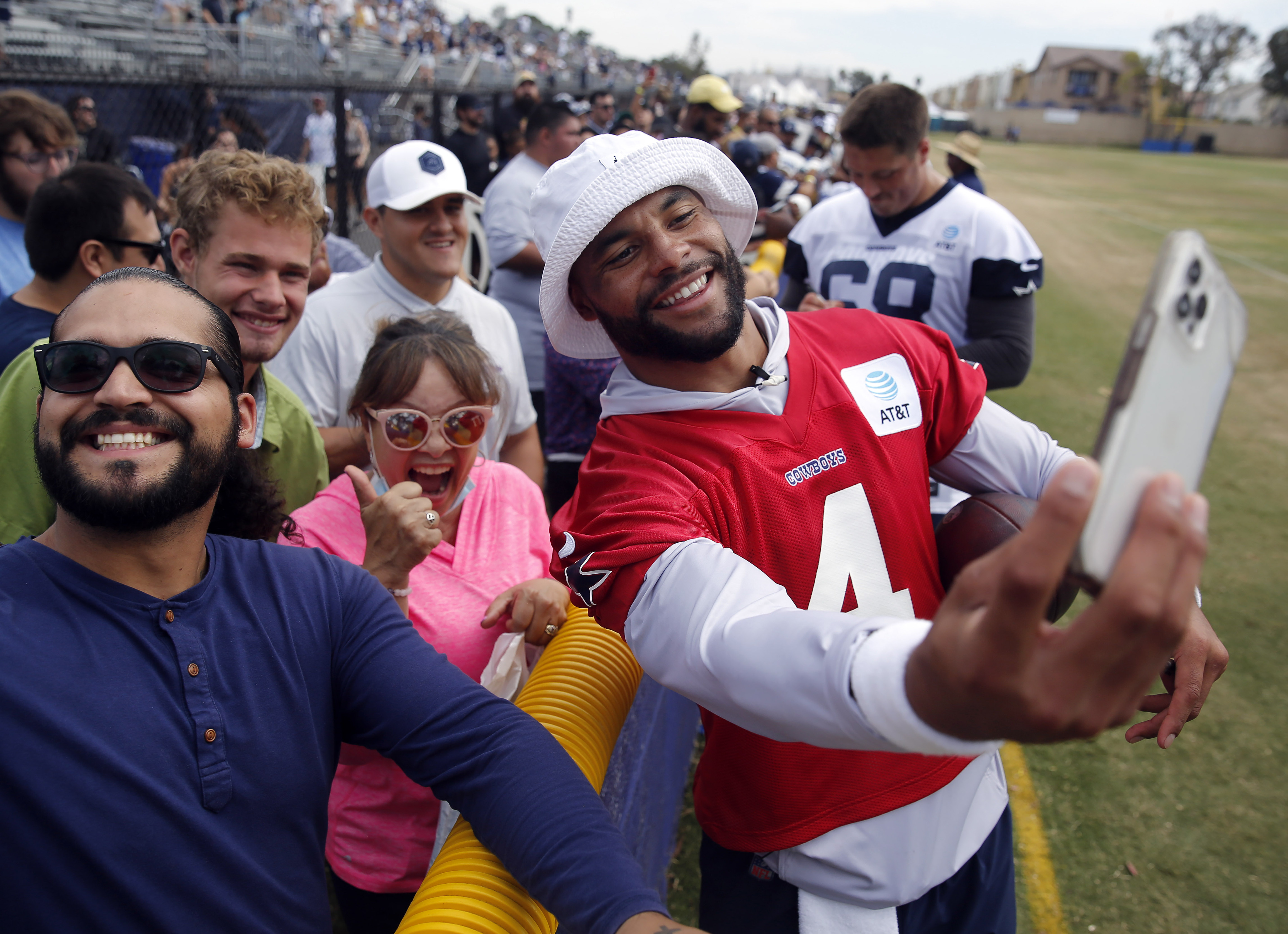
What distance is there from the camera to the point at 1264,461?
7082mm

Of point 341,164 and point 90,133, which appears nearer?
point 90,133

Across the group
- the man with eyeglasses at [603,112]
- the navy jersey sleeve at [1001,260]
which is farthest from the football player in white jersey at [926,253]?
the man with eyeglasses at [603,112]

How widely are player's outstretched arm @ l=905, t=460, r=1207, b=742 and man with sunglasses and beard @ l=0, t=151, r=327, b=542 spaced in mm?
2047

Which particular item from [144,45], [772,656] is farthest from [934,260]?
[144,45]

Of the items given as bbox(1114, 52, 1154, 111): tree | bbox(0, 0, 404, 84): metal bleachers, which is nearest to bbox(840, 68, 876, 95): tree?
bbox(1114, 52, 1154, 111): tree

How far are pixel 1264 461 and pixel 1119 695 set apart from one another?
7.82 metres

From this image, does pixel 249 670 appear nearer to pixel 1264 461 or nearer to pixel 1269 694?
pixel 1269 694

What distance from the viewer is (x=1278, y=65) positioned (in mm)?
75438

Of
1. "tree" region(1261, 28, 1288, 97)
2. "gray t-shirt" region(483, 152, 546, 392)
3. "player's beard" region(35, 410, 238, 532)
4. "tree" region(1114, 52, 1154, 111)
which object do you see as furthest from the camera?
"tree" region(1114, 52, 1154, 111)

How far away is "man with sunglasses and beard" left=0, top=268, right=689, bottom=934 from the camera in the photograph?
1310mm

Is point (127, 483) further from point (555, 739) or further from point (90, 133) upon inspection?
point (90, 133)

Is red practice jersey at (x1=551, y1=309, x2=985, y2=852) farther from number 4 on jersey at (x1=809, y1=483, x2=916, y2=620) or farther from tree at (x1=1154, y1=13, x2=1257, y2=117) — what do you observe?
tree at (x1=1154, y1=13, x2=1257, y2=117)

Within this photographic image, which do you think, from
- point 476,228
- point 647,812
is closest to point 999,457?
point 647,812

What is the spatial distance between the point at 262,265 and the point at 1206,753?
4278mm
